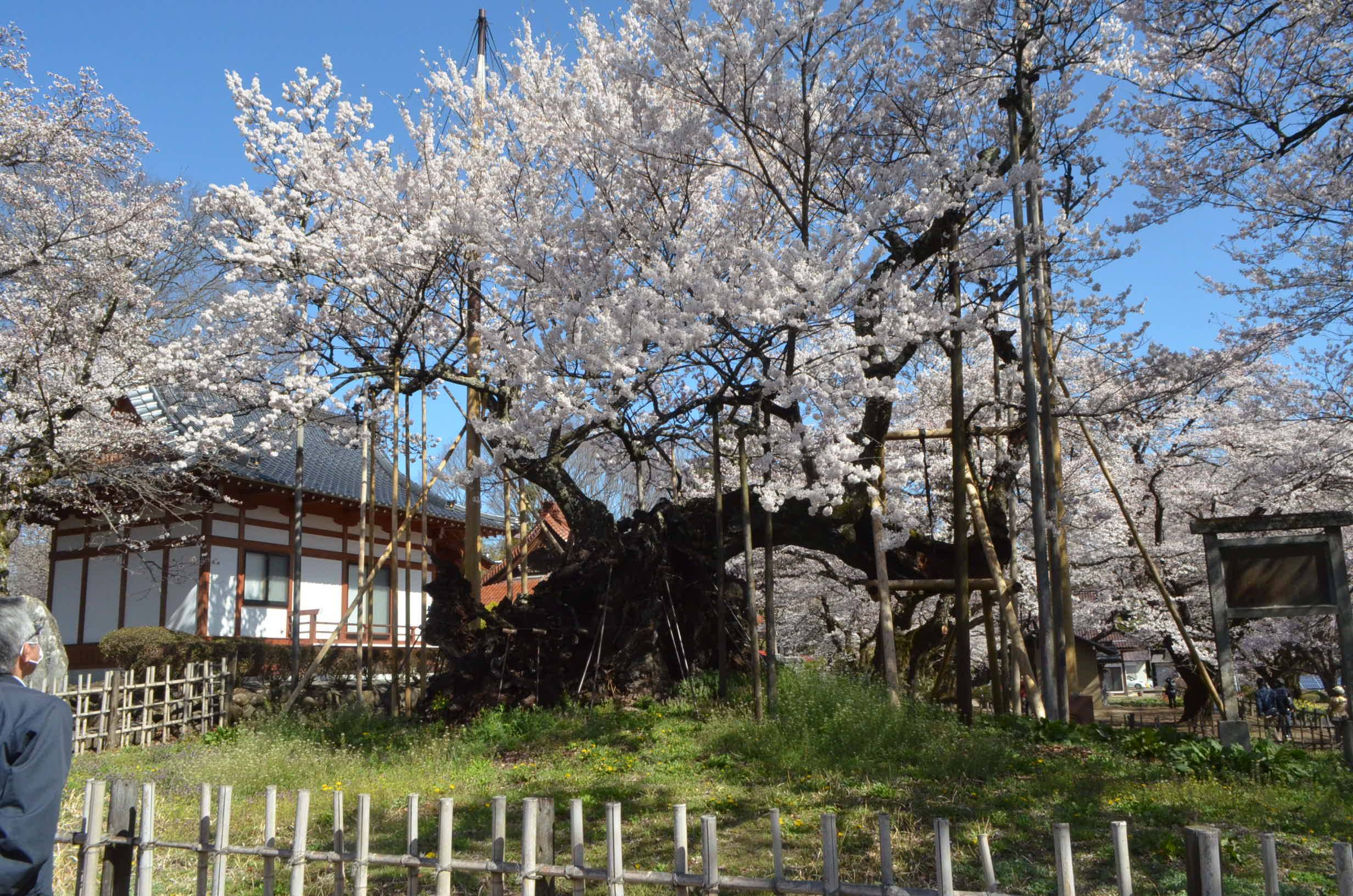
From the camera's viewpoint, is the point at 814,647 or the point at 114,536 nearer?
the point at 114,536

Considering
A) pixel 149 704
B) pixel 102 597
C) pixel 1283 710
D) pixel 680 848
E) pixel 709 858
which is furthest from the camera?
pixel 1283 710

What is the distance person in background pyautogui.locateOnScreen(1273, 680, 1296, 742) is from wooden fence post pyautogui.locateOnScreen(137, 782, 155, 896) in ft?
60.2

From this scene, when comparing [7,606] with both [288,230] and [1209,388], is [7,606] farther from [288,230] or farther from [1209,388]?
[1209,388]

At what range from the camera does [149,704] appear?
12617 millimetres

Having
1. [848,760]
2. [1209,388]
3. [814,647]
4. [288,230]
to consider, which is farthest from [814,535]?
[814,647]

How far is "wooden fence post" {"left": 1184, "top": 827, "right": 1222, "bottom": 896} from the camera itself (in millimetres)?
3121

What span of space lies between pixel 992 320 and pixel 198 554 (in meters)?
14.1

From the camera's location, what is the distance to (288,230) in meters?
11.4

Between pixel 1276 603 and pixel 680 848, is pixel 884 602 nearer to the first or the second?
pixel 1276 603

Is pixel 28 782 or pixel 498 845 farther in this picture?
pixel 498 845

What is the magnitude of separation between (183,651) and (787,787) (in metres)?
11.2

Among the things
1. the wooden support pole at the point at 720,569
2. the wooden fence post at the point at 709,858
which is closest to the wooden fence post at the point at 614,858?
the wooden fence post at the point at 709,858

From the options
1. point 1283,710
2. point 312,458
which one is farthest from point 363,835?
point 1283,710

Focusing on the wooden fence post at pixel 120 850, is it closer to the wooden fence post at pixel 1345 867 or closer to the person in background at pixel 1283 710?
the wooden fence post at pixel 1345 867
